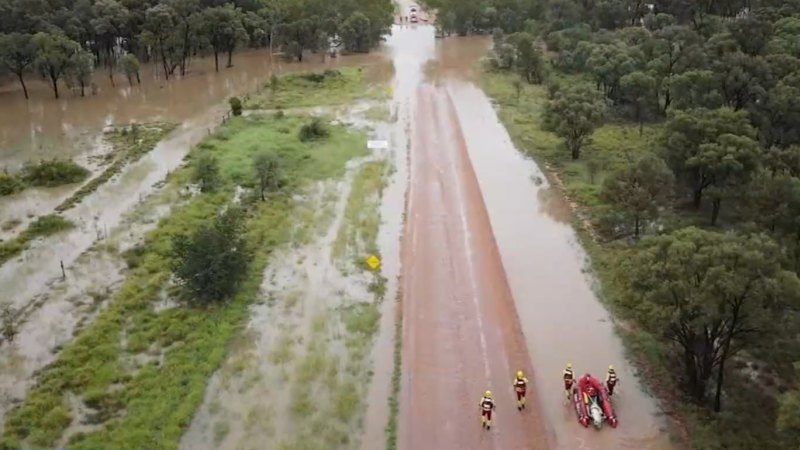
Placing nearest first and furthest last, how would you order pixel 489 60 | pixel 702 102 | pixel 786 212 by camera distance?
pixel 786 212 < pixel 702 102 < pixel 489 60

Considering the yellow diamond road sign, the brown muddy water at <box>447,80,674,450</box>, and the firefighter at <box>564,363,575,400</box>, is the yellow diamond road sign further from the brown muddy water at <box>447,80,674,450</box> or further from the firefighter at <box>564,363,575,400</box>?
the firefighter at <box>564,363,575,400</box>

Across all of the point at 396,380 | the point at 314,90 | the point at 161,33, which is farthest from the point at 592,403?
the point at 161,33

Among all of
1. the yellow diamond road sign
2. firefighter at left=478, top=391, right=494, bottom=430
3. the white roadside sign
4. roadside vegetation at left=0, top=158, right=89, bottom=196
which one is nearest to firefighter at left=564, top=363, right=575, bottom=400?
firefighter at left=478, top=391, right=494, bottom=430

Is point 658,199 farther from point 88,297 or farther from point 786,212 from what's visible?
point 88,297

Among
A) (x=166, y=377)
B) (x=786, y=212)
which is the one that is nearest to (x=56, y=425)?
(x=166, y=377)

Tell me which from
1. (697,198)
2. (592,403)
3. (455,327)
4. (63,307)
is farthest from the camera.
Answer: (697,198)

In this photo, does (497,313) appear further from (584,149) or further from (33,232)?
(33,232)

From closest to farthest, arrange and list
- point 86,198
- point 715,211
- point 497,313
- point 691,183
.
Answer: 1. point 497,313
2. point 715,211
3. point 691,183
4. point 86,198

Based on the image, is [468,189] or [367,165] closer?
[468,189]
